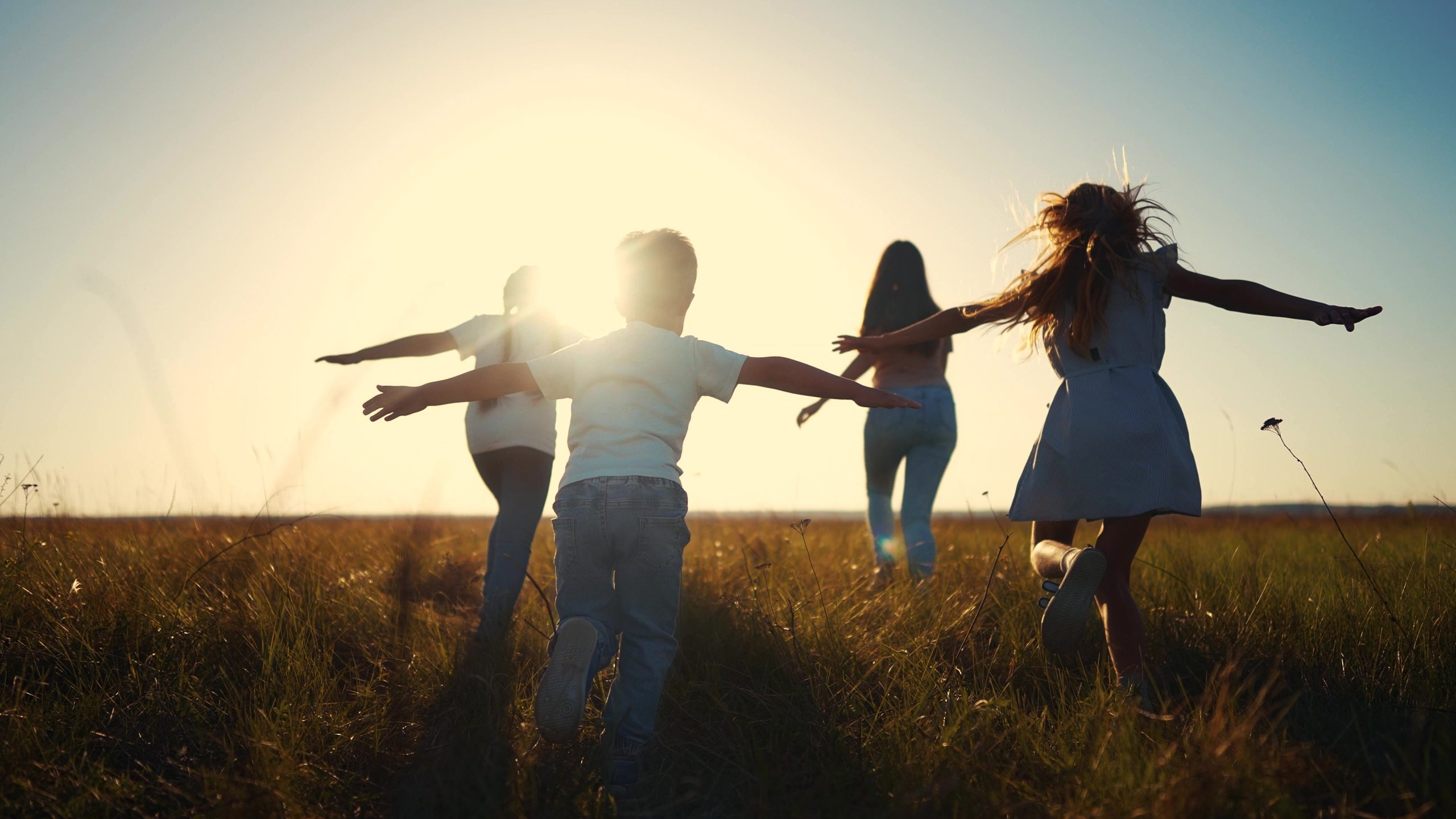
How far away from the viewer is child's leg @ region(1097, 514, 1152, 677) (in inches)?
111

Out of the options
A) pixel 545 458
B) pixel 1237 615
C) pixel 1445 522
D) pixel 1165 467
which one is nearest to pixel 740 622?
pixel 545 458

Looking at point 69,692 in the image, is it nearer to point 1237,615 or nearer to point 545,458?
point 545,458

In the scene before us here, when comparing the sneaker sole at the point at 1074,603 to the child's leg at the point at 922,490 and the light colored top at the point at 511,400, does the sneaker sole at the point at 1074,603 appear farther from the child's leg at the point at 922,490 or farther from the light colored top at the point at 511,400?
the light colored top at the point at 511,400

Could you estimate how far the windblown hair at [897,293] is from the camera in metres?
5.03

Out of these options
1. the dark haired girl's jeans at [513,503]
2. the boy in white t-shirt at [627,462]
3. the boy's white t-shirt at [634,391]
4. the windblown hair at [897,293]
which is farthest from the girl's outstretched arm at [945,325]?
the dark haired girl's jeans at [513,503]

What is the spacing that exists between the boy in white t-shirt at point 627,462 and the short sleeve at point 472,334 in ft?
5.91

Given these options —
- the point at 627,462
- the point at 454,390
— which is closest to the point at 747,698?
the point at 627,462

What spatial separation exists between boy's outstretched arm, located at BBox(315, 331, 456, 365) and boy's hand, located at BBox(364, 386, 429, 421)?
6.17 feet

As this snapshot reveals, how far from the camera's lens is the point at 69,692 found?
2.92 m

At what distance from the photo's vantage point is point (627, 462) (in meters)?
2.57

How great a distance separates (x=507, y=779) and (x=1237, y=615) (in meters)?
3.08

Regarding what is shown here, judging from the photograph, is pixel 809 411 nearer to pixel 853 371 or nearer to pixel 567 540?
pixel 853 371

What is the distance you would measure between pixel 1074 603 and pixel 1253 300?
4.60ft

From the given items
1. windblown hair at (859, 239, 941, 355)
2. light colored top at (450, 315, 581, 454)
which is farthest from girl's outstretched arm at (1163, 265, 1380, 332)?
light colored top at (450, 315, 581, 454)
